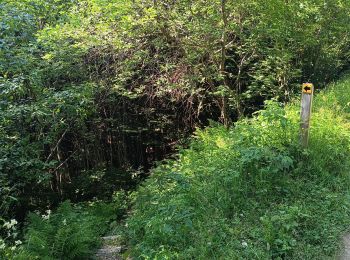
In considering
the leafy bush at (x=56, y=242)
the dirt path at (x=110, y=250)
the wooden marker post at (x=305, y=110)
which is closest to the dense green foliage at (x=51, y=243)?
the leafy bush at (x=56, y=242)

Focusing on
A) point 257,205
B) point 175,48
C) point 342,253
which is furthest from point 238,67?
point 342,253

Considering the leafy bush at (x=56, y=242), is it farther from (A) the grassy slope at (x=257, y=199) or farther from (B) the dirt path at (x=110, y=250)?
(A) the grassy slope at (x=257, y=199)

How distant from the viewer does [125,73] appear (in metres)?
8.37

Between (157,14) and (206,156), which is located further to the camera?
Result: (157,14)

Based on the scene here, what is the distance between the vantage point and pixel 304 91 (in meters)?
4.97

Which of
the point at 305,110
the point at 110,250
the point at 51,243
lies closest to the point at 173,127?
the point at 110,250

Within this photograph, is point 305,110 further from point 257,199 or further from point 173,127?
point 173,127

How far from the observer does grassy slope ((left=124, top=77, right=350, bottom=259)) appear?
3742 millimetres

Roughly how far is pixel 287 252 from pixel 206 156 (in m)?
2.83

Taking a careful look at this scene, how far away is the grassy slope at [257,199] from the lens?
374 centimetres

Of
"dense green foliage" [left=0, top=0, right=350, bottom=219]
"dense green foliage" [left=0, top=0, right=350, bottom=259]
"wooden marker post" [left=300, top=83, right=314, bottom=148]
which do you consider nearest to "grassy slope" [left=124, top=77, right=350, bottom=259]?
"dense green foliage" [left=0, top=0, right=350, bottom=259]

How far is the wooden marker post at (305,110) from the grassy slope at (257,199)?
0.46ft

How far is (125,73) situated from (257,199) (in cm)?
483

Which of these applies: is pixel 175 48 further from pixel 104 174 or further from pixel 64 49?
pixel 104 174
